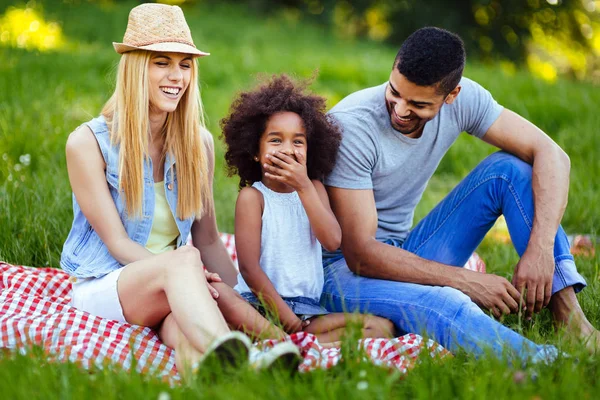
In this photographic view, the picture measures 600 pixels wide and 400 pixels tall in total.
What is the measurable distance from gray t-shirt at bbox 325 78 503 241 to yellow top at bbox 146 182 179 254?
2.55 ft

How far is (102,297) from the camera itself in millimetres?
3188

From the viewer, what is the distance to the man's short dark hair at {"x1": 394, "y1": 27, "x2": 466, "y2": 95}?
334 cm

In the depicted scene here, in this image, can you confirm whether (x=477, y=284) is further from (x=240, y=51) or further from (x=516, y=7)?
(x=516, y=7)

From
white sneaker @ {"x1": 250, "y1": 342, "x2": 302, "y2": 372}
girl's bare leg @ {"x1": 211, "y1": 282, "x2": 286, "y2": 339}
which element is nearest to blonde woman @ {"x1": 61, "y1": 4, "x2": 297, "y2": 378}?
girl's bare leg @ {"x1": 211, "y1": 282, "x2": 286, "y2": 339}

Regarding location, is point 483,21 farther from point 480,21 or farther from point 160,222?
point 160,222

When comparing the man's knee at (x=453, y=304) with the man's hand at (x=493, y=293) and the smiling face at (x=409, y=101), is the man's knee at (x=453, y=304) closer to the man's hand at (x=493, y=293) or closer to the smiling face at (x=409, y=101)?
the man's hand at (x=493, y=293)

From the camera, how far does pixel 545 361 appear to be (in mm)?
2684

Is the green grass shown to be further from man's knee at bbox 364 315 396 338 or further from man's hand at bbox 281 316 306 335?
man's hand at bbox 281 316 306 335

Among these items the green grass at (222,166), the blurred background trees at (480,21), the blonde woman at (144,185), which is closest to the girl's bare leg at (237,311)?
the blonde woman at (144,185)

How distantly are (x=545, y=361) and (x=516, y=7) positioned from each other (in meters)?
13.7

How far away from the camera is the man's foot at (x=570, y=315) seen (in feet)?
10.3

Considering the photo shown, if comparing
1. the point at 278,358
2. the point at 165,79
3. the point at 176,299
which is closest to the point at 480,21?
the point at 165,79

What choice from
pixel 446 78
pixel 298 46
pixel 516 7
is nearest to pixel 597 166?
pixel 446 78

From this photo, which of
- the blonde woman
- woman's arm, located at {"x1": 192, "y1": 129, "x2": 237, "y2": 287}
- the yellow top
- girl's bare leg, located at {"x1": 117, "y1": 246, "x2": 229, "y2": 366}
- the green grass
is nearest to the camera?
the green grass
